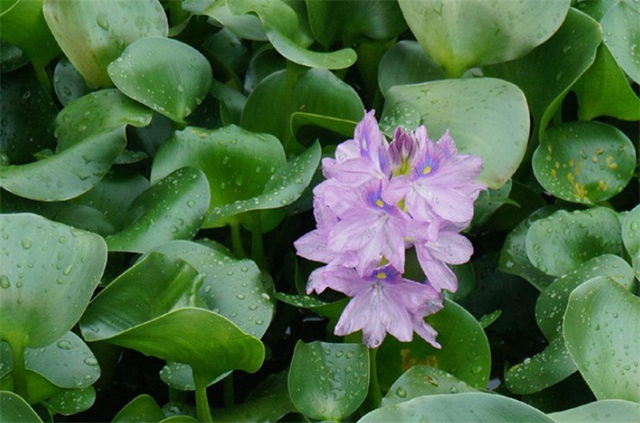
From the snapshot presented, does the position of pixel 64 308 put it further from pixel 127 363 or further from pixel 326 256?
pixel 127 363

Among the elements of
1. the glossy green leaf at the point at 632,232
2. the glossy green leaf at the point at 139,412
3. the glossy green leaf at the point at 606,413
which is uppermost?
the glossy green leaf at the point at 606,413

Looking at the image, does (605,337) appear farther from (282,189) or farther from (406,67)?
(406,67)

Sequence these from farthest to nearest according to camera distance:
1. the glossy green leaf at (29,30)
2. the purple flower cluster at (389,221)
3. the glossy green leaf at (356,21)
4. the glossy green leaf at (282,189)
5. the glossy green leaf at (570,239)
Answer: the glossy green leaf at (356,21), the glossy green leaf at (29,30), the glossy green leaf at (570,239), the glossy green leaf at (282,189), the purple flower cluster at (389,221)

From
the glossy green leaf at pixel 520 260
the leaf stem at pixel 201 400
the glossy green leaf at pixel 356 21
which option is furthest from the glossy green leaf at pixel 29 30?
the glossy green leaf at pixel 520 260

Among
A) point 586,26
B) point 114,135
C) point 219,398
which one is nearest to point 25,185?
point 114,135

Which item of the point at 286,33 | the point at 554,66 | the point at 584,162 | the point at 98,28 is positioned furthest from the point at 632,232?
the point at 98,28

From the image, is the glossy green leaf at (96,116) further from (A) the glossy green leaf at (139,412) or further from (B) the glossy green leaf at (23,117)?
(A) the glossy green leaf at (139,412)
